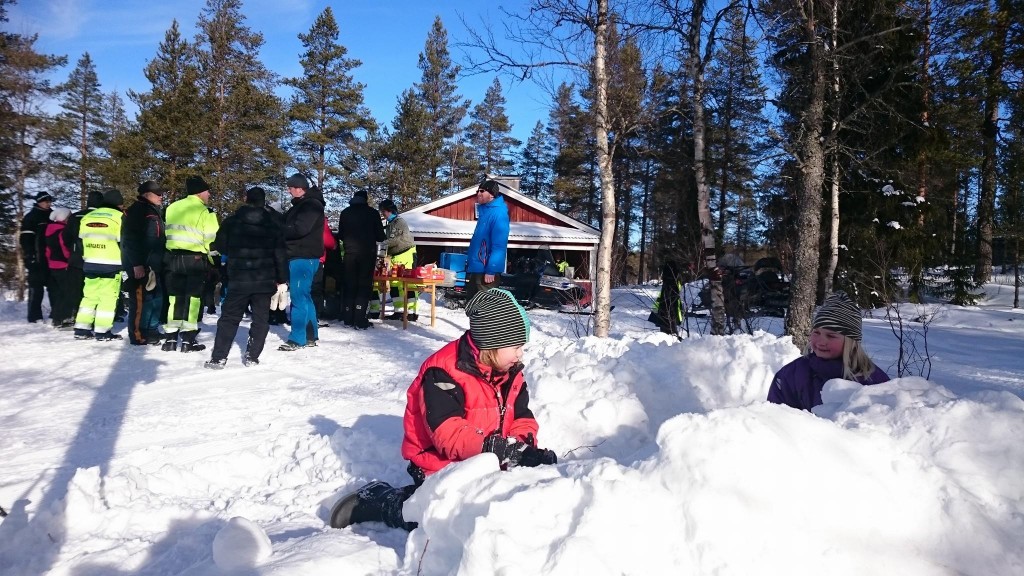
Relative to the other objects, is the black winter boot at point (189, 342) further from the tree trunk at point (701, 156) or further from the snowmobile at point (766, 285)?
the snowmobile at point (766, 285)

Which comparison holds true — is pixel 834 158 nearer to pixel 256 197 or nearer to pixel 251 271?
pixel 256 197

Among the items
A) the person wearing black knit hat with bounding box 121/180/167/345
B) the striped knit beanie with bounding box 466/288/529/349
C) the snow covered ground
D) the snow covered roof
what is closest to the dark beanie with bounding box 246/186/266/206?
the person wearing black knit hat with bounding box 121/180/167/345

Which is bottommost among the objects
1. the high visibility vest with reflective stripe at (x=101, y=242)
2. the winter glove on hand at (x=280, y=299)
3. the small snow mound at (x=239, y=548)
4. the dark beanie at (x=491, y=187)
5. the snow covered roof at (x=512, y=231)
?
the small snow mound at (x=239, y=548)

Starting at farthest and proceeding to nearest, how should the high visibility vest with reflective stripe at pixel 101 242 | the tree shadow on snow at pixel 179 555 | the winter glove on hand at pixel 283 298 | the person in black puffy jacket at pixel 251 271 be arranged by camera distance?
the winter glove on hand at pixel 283 298
the high visibility vest with reflective stripe at pixel 101 242
the person in black puffy jacket at pixel 251 271
the tree shadow on snow at pixel 179 555

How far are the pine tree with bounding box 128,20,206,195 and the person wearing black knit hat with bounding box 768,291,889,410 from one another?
27283 mm

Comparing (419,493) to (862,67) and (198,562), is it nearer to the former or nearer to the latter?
(198,562)

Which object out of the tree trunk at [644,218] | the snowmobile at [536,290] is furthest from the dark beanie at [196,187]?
the tree trunk at [644,218]

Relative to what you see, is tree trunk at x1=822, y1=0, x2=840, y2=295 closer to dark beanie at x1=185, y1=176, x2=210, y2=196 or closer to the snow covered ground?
the snow covered ground

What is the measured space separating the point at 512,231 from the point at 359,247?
1553 centimetres

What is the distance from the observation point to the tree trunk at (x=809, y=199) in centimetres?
763

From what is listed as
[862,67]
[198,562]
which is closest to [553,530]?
[198,562]

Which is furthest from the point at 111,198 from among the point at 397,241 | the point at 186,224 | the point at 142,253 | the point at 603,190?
the point at 603,190

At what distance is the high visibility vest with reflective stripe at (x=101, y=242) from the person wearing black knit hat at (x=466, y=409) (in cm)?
668

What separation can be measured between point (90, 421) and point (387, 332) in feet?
17.0
